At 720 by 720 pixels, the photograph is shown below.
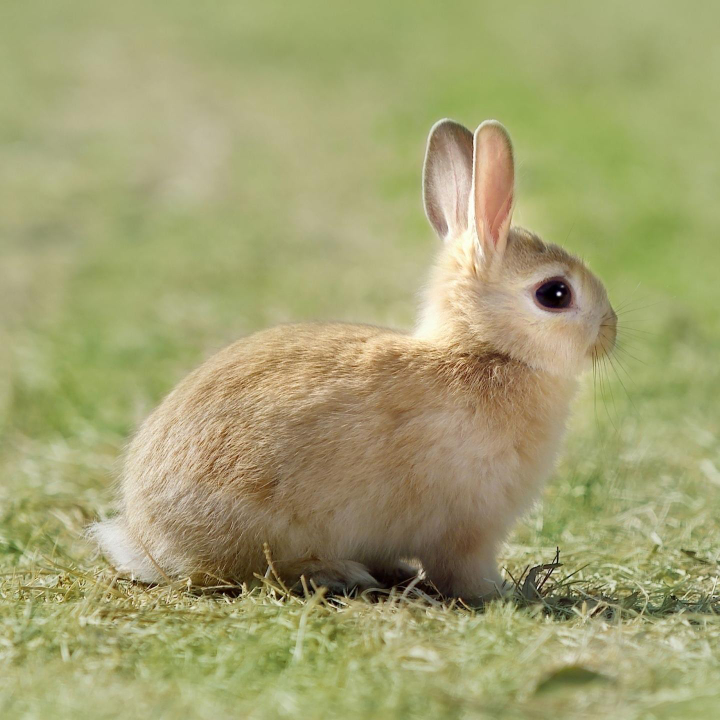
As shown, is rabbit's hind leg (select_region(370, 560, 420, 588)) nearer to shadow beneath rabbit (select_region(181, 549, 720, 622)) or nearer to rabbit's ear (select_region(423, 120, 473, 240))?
shadow beneath rabbit (select_region(181, 549, 720, 622))

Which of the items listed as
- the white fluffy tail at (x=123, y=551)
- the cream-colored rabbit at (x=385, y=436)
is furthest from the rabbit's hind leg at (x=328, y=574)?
the white fluffy tail at (x=123, y=551)

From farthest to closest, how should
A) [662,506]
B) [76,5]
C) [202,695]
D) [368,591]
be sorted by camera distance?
[76,5], [662,506], [368,591], [202,695]

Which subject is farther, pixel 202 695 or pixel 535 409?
pixel 535 409

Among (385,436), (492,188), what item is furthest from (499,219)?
(385,436)

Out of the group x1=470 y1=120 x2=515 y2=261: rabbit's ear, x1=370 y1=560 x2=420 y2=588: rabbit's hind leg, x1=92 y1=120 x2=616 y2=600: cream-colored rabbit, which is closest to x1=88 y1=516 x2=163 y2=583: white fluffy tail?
x1=92 y1=120 x2=616 y2=600: cream-colored rabbit

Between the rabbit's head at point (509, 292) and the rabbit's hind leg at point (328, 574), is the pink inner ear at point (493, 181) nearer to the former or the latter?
the rabbit's head at point (509, 292)

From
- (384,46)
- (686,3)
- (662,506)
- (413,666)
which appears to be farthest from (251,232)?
(686,3)

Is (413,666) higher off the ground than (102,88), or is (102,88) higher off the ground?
(102,88)

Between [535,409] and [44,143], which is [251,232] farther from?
[535,409]
